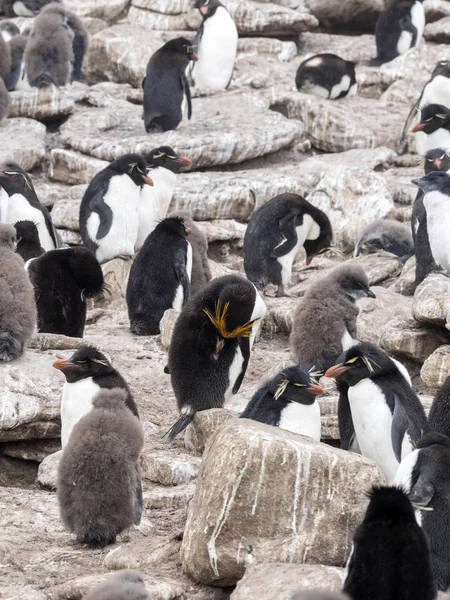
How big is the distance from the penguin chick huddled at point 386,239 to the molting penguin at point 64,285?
3.73 m

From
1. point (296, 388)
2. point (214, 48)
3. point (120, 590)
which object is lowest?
point (214, 48)

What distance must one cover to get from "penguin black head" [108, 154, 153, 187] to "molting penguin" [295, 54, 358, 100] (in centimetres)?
444

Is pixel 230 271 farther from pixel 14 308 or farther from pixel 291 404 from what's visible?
pixel 291 404

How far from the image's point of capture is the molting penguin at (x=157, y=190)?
41.2ft

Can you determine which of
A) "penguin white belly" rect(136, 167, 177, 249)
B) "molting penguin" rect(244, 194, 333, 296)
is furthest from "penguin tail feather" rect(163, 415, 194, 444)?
"penguin white belly" rect(136, 167, 177, 249)

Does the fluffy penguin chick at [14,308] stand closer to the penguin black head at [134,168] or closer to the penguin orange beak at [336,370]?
the penguin orange beak at [336,370]

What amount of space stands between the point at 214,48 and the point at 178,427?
31.0ft

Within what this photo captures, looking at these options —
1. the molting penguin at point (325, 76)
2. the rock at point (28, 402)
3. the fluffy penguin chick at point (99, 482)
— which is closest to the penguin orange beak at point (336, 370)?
the fluffy penguin chick at point (99, 482)

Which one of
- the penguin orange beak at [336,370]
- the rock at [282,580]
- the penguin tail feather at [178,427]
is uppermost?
the rock at [282,580]

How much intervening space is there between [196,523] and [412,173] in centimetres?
975

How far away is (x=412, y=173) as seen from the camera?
14.5 metres

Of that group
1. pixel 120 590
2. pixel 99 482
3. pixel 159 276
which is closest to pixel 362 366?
pixel 99 482

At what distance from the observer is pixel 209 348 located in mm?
7566

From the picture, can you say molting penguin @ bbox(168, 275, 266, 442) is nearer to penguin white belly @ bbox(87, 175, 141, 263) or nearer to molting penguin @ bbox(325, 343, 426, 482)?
molting penguin @ bbox(325, 343, 426, 482)
